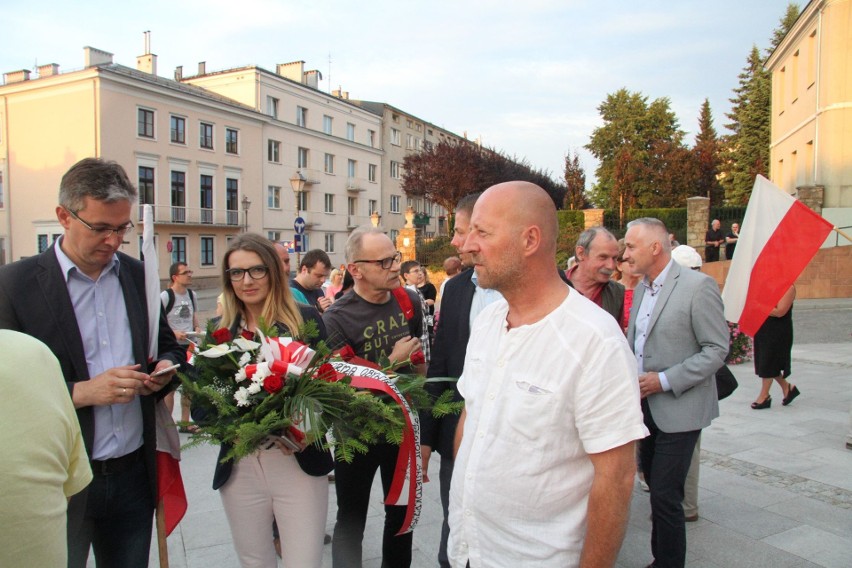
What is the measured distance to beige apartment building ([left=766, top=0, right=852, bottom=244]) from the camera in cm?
2045

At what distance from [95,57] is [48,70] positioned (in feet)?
14.5

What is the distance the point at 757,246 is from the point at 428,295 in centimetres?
736

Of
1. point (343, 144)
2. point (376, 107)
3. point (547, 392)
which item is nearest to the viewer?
point (547, 392)

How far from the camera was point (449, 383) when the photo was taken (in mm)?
3447

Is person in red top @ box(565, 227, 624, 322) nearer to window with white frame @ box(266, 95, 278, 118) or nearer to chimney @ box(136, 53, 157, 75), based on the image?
window with white frame @ box(266, 95, 278, 118)

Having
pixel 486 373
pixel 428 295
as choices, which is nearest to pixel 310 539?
pixel 486 373

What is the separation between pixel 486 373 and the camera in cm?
207

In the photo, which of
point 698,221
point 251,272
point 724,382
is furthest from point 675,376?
point 698,221

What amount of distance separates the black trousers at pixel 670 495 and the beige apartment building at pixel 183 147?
26.6m

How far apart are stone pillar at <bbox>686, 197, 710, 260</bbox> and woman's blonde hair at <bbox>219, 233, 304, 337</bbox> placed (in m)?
20.5

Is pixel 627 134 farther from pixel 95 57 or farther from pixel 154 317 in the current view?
pixel 154 317

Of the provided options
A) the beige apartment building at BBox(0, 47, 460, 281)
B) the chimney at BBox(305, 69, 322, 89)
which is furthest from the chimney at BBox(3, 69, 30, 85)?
the chimney at BBox(305, 69, 322, 89)

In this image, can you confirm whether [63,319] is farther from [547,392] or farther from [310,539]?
[547,392]

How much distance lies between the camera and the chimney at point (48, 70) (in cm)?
3603
